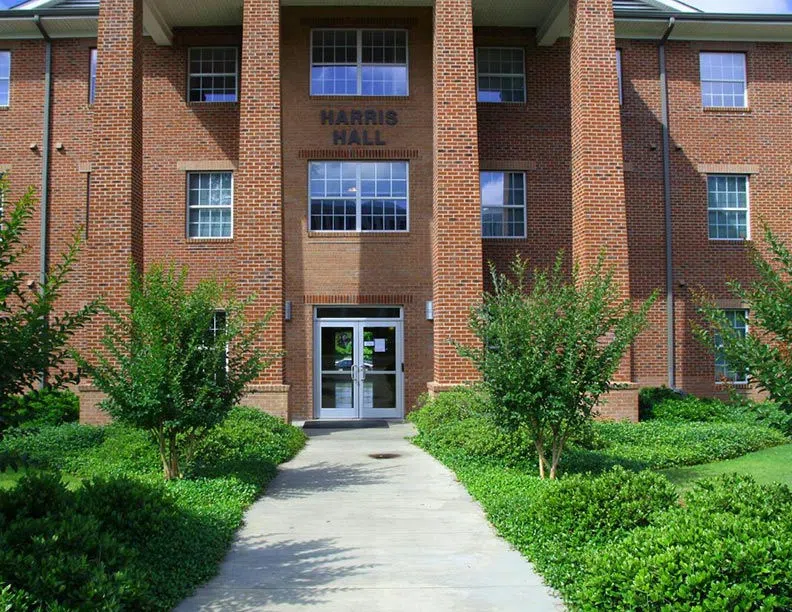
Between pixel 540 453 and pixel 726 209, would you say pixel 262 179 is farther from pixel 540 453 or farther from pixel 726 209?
pixel 726 209

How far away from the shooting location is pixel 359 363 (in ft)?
59.0

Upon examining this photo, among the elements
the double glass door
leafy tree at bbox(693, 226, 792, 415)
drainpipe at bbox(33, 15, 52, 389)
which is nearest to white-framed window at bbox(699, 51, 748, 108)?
the double glass door

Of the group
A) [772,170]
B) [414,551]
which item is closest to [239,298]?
[414,551]

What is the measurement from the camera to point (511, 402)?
29.4ft

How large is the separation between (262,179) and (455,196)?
12.9 feet

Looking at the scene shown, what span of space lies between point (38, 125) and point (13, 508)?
15270 millimetres

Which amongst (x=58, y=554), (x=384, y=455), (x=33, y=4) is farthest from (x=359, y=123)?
(x=58, y=554)

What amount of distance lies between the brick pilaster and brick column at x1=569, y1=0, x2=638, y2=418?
621cm

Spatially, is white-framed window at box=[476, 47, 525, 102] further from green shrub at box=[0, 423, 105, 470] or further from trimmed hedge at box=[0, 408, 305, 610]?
trimmed hedge at box=[0, 408, 305, 610]

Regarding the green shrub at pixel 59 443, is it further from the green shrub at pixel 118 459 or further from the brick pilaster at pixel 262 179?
the brick pilaster at pixel 262 179

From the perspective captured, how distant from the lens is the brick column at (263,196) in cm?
1485

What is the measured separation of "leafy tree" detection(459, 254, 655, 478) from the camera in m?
8.76

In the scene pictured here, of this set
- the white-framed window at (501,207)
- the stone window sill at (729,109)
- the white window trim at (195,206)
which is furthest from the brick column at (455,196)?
the stone window sill at (729,109)

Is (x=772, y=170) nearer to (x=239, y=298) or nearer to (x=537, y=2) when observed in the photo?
(x=537, y=2)
